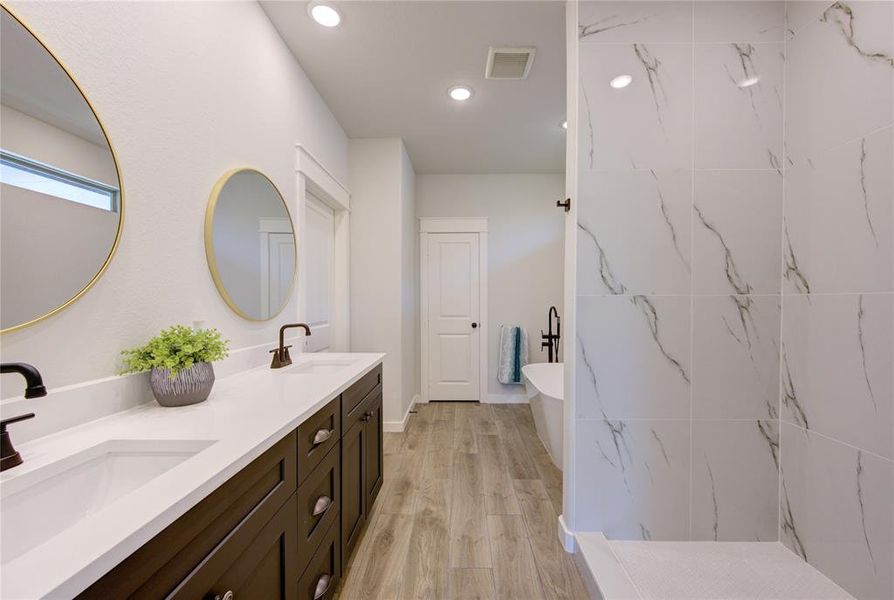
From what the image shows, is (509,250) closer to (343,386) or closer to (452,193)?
(452,193)

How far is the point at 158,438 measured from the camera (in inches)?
32.7

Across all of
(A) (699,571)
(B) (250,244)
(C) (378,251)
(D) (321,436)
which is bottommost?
(A) (699,571)

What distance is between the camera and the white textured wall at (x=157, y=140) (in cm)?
94

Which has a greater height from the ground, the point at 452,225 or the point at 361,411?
the point at 452,225

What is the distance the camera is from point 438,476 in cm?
237

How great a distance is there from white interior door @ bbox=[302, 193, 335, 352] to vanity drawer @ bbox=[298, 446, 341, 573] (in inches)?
52.8

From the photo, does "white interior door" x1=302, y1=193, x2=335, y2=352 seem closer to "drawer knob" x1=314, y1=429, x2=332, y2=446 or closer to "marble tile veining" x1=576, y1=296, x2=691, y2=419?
"drawer knob" x1=314, y1=429, x2=332, y2=446

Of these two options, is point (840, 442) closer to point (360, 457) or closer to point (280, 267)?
point (360, 457)

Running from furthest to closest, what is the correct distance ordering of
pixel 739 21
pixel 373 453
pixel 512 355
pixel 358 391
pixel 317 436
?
pixel 512 355 < pixel 373 453 < pixel 358 391 < pixel 739 21 < pixel 317 436

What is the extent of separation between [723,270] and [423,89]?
82.4 inches

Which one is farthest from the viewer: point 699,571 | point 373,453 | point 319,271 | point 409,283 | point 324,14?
point 409,283

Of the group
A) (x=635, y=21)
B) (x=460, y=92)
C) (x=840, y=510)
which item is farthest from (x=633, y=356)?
(x=460, y=92)

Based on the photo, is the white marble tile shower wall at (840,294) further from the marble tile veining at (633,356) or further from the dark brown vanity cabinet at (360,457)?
the dark brown vanity cabinet at (360,457)

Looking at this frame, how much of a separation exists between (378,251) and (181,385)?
88.5 inches
